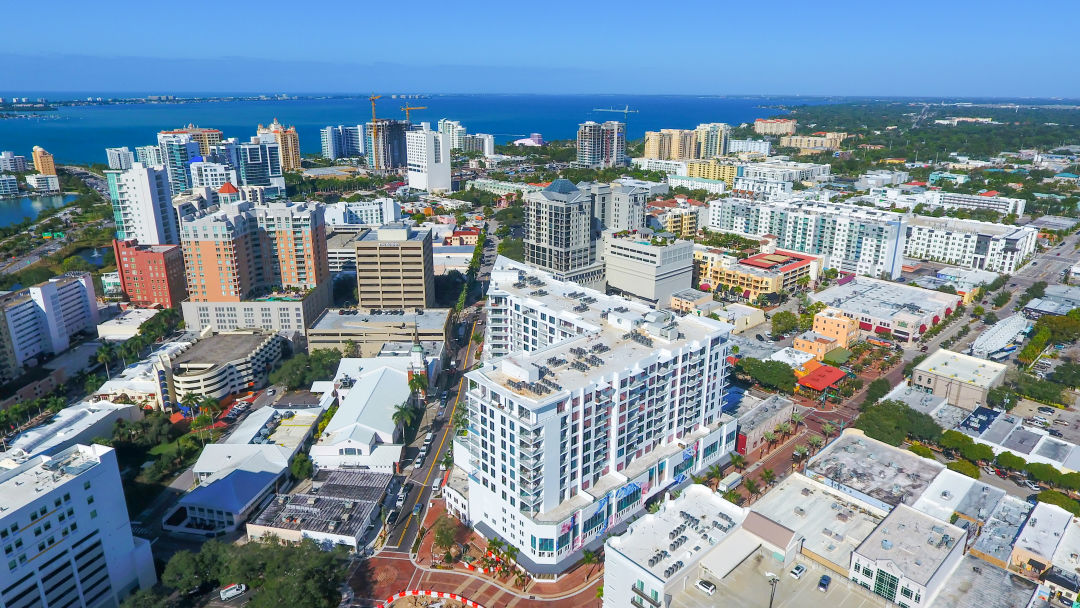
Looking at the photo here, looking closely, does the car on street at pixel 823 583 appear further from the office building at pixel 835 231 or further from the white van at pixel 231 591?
the office building at pixel 835 231

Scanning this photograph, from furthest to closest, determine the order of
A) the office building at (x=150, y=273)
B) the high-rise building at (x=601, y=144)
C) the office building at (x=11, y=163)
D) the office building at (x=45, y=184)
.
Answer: the high-rise building at (x=601, y=144) → the office building at (x=11, y=163) → the office building at (x=45, y=184) → the office building at (x=150, y=273)

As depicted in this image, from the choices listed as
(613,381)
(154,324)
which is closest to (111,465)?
(613,381)

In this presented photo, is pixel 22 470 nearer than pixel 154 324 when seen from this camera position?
Yes

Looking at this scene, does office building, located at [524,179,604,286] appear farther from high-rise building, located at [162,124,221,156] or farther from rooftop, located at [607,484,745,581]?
high-rise building, located at [162,124,221,156]

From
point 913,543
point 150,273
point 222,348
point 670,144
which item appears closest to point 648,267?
point 222,348

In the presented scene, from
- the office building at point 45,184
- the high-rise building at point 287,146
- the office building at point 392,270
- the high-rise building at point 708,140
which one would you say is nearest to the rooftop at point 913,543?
the office building at point 392,270

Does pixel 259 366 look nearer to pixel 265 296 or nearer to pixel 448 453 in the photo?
pixel 265 296

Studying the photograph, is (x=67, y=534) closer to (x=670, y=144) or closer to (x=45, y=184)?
(x=45, y=184)
